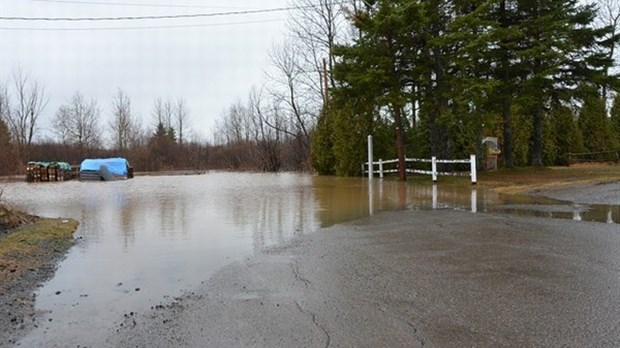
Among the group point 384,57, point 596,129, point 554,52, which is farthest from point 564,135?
point 384,57

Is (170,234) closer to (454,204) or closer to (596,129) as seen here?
(454,204)

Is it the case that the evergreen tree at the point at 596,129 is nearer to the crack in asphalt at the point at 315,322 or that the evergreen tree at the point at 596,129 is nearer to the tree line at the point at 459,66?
the tree line at the point at 459,66

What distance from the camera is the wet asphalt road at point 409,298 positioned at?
3721 millimetres

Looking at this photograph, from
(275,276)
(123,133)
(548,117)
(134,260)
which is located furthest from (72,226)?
(123,133)

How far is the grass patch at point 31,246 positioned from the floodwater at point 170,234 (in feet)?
0.89

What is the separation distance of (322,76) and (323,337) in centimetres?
3456

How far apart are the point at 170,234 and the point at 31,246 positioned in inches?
84.6

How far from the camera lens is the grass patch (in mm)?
5977

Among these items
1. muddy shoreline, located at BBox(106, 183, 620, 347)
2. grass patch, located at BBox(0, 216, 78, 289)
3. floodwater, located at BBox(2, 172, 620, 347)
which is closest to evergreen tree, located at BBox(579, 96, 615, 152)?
floodwater, located at BBox(2, 172, 620, 347)

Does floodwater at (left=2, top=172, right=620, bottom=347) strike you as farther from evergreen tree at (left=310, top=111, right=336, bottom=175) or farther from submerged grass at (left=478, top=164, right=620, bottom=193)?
evergreen tree at (left=310, top=111, right=336, bottom=175)

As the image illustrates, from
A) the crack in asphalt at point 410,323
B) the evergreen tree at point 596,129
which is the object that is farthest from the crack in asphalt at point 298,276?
the evergreen tree at point 596,129

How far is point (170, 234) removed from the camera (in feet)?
28.8

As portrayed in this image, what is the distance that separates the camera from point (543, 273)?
5.32 metres

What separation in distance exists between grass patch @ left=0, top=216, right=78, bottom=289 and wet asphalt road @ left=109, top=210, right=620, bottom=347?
2391 mm
